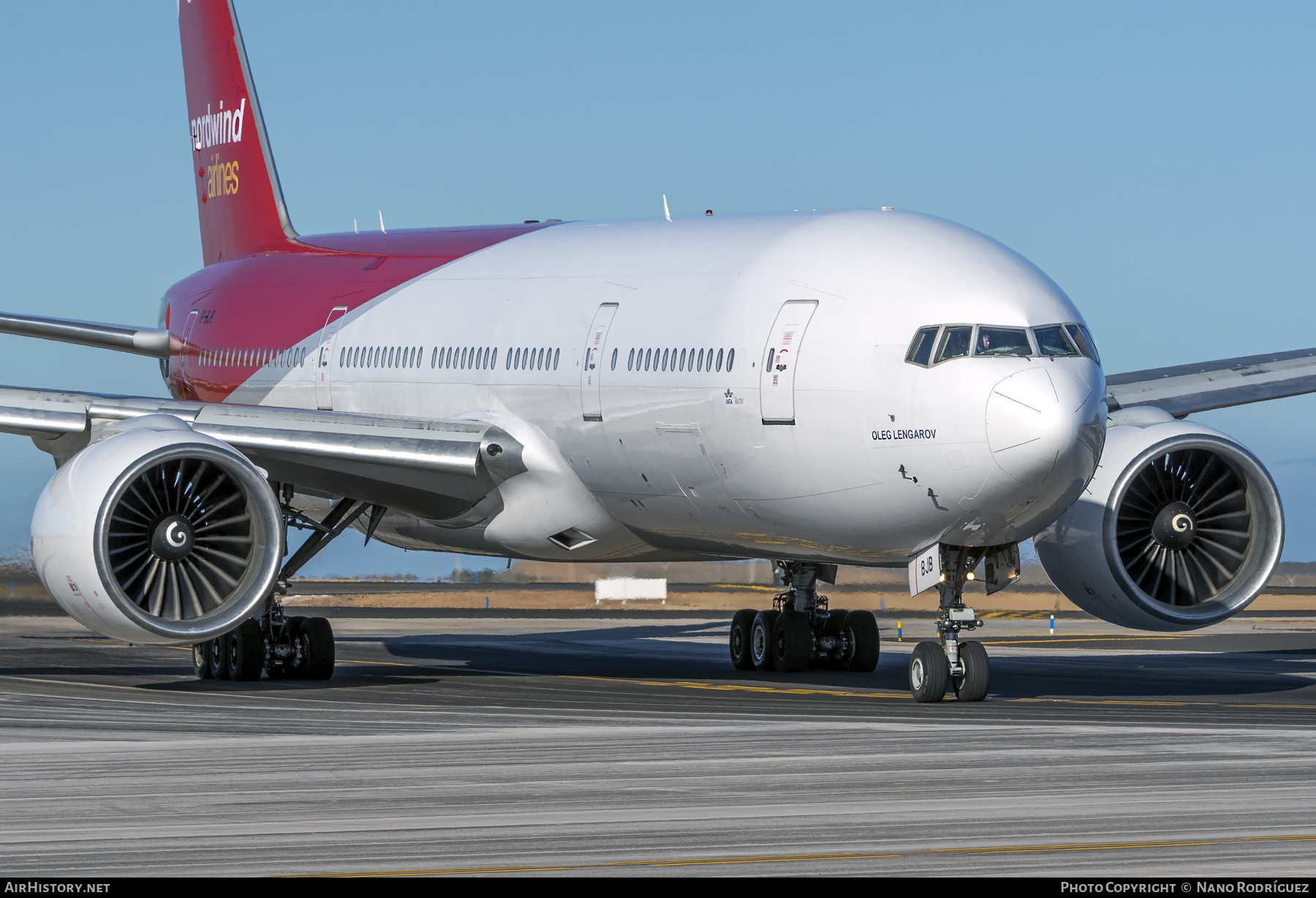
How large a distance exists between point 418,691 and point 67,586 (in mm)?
3483

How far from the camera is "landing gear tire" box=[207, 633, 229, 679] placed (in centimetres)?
2173

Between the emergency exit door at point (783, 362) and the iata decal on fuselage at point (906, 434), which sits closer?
the iata decal on fuselage at point (906, 434)

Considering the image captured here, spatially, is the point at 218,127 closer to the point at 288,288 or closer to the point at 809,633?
the point at 288,288

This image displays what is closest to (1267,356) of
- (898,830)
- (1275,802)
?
(1275,802)

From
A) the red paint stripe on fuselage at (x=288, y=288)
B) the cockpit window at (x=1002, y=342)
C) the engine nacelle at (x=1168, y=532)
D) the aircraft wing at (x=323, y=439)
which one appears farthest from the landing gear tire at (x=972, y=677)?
the red paint stripe on fuselage at (x=288, y=288)

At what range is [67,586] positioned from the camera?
18.1m

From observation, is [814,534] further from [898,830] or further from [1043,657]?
[1043,657]

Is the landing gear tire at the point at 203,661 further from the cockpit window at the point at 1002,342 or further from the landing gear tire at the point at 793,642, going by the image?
the cockpit window at the point at 1002,342

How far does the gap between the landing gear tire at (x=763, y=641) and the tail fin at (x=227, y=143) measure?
944 cm

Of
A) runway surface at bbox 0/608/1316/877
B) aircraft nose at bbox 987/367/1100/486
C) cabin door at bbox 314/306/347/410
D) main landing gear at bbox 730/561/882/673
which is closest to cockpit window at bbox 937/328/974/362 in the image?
aircraft nose at bbox 987/367/1100/486

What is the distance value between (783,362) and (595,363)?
296 centimetres

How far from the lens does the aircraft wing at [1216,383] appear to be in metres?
21.1

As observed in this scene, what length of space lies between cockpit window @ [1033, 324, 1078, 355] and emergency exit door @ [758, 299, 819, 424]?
2.08m

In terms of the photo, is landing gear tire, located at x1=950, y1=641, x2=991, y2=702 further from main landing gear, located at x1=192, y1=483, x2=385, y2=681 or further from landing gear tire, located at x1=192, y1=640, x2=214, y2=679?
landing gear tire, located at x1=192, y1=640, x2=214, y2=679
